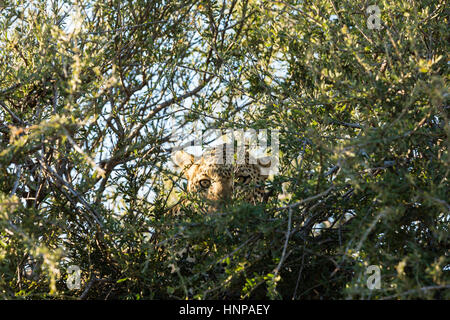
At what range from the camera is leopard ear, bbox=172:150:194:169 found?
9.80 feet

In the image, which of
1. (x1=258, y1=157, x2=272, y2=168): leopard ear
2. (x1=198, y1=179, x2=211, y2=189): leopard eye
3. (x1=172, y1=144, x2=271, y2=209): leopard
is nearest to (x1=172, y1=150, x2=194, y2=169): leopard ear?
(x1=172, y1=144, x2=271, y2=209): leopard

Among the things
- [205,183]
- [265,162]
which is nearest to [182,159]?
[205,183]

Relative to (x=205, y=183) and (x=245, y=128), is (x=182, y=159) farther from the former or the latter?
(x=245, y=128)

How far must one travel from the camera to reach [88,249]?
2344 mm

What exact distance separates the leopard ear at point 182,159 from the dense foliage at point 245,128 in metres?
0.09

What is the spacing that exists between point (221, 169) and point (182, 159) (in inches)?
10.6

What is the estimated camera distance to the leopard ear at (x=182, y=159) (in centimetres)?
299

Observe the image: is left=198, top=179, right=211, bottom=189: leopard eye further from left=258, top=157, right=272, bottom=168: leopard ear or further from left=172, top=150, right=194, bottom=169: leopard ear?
left=258, top=157, right=272, bottom=168: leopard ear

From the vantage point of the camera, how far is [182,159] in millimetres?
3006

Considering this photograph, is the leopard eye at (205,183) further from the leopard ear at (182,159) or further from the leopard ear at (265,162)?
the leopard ear at (265,162)

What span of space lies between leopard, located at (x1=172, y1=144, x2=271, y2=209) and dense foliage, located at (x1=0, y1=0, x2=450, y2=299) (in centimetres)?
19

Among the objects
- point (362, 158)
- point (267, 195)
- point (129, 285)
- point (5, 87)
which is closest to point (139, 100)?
point (5, 87)

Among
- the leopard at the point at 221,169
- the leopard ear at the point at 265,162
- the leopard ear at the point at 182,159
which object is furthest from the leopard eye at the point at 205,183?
the leopard ear at the point at 265,162
